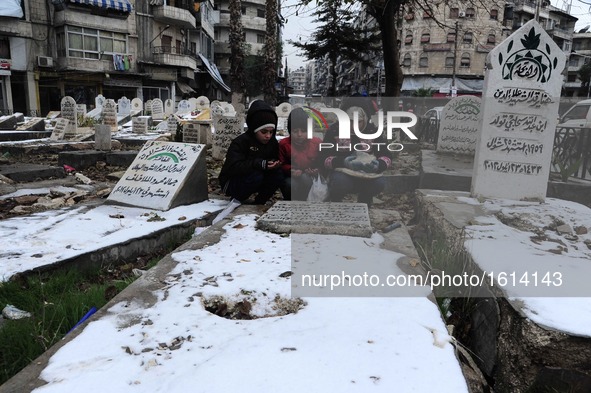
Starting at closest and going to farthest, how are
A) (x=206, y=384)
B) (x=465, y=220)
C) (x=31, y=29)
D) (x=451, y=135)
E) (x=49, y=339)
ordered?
(x=206, y=384)
(x=49, y=339)
(x=465, y=220)
(x=451, y=135)
(x=31, y=29)

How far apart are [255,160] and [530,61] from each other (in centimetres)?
295

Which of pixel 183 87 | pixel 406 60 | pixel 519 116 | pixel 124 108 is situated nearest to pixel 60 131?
pixel 124 108

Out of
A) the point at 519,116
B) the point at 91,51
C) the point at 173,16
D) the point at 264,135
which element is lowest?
the point at 264,135

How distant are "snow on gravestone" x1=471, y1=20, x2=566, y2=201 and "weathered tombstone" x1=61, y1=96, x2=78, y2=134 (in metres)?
9.80

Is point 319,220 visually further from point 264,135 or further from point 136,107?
point 136,107

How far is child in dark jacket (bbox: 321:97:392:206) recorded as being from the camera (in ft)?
14.2

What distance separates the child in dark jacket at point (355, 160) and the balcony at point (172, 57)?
29801 mm

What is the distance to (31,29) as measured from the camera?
25.6 meters

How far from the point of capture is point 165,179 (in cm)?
429

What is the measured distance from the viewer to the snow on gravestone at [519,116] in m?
4.19

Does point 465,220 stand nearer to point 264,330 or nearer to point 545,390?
point 545,390

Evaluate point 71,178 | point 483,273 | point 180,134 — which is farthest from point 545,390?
point 180,134

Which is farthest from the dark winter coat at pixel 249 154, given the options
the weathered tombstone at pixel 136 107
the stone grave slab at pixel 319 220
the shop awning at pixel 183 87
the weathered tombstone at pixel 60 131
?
the shop awning at pixel 183 87

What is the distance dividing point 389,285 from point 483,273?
0.55 meters
